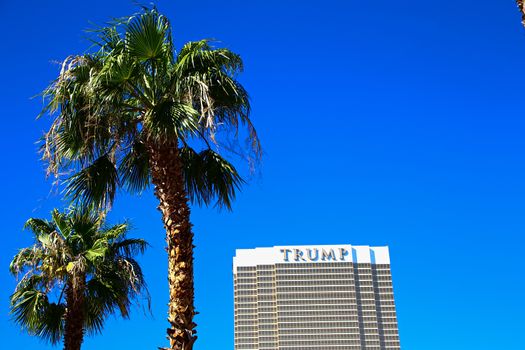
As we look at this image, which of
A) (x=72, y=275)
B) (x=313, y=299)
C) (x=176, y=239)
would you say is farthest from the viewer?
(x=313, y=299)

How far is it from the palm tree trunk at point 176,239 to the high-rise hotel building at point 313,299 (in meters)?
137

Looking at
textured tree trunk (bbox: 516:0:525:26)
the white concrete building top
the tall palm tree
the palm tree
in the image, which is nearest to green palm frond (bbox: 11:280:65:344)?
the palm tree

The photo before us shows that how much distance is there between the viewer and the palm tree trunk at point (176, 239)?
10.8 metres

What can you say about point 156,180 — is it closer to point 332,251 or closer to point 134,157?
point 134,157

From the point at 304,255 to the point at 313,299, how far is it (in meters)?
11.3

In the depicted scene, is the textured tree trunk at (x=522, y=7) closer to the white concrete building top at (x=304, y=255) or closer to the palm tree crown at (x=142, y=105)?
the palm tree crown at (x=142, y=105)

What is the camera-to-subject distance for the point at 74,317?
16422mm

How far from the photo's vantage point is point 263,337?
146750 mm

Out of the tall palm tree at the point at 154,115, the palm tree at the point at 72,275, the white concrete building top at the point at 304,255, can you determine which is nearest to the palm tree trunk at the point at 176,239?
the tall palm tree at the point at 154,115

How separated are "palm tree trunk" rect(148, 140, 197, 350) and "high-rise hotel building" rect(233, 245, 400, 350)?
13719 centimetres

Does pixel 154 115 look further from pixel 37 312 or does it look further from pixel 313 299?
pixel 313 299

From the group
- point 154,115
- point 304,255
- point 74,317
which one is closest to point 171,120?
point 154,115

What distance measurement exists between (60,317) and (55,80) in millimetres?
7512

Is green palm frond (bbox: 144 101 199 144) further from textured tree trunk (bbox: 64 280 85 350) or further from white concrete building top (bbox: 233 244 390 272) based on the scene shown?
white concrete building top (bbox: 233 244 390 272)
